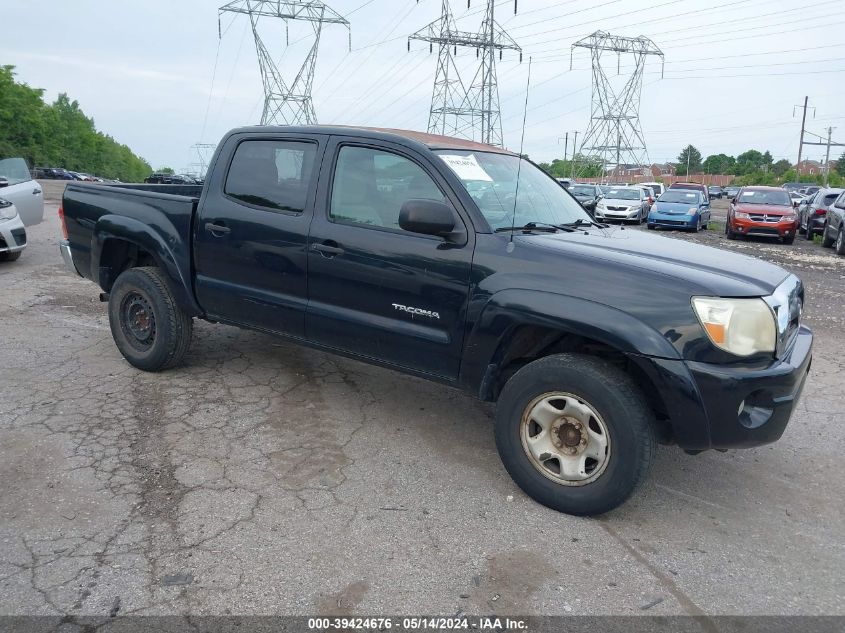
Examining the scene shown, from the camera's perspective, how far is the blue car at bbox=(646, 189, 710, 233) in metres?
20.8

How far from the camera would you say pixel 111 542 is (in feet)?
9.65

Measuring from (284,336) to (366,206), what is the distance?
1064 mm

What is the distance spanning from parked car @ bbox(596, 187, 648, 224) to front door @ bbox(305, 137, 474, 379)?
20558 mm

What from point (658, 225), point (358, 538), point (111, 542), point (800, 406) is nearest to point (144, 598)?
point (111, 542)

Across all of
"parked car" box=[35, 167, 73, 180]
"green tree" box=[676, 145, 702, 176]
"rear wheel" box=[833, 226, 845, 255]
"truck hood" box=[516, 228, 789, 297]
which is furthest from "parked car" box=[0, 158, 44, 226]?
"green tree" box=[676, 145, 702, 176]

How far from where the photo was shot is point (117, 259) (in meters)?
5.39

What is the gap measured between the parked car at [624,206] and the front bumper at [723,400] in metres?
21.1

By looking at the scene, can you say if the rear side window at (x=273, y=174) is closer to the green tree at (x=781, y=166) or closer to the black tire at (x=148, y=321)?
the black tire at (x=148, y=321)

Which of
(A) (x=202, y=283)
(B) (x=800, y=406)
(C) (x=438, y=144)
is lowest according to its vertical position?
(B) (x=800, y=406)

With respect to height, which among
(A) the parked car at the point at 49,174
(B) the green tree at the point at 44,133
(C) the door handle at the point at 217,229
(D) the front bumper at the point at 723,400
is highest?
(B) the green tree at the point at 44,133

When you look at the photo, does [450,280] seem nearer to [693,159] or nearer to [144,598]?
[144,598]

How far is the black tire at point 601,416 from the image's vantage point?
121 inches

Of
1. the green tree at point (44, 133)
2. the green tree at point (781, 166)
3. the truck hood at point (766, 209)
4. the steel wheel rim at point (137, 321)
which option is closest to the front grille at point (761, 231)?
the truck hood at point (766, 209)

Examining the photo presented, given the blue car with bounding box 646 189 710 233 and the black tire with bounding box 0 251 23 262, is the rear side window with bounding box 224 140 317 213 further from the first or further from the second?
the blue car with bounding box 646 189 710 233
